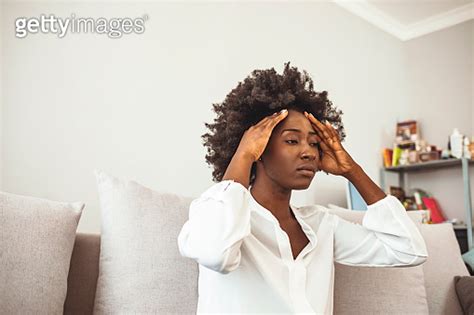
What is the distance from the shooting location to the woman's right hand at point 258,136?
1286 mm

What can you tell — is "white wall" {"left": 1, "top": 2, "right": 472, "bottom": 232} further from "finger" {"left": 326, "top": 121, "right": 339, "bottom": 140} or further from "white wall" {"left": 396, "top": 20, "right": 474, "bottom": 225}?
"finger" {"left": 326, "top": 121, "right": 339, "bottom": 140}

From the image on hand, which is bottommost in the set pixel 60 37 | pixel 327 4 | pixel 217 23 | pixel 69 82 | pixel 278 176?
pixel 278 176

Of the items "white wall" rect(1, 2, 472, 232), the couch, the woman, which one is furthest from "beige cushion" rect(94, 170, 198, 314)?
Answer: "white wall" rect(1, 2, 472, 232)

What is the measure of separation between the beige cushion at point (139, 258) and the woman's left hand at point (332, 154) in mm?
463

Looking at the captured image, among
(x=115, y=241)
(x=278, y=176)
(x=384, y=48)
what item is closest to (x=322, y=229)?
(x=278, y=176)

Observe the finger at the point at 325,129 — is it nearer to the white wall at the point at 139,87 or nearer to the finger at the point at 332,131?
the finger at the point at 332,131

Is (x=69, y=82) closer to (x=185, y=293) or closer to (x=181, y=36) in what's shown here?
(x=181, y=36)

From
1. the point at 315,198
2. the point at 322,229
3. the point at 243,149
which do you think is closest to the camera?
the point at 243,149

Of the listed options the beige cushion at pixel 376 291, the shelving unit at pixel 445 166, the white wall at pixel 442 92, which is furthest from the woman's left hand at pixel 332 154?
the white wall at pixel 442 92

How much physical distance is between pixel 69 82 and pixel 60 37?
0.20m

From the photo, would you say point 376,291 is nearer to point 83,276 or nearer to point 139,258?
point 139,258

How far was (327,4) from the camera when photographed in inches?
134

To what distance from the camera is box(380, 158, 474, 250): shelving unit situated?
3.57 m
